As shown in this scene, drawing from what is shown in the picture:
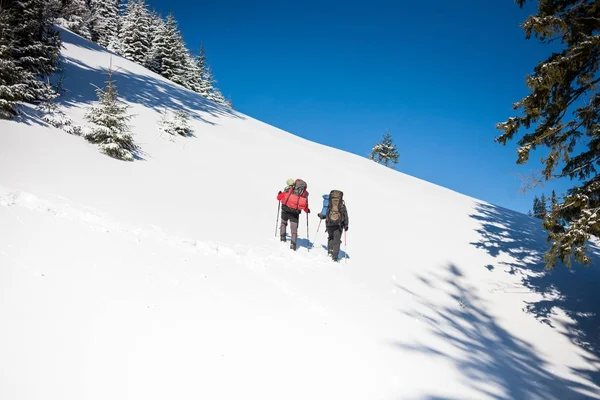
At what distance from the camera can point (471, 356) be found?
5.87 meters

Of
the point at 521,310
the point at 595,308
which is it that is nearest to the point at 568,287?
the point at 595,308

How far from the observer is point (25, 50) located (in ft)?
34.3

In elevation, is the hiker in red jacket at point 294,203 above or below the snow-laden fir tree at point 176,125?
below

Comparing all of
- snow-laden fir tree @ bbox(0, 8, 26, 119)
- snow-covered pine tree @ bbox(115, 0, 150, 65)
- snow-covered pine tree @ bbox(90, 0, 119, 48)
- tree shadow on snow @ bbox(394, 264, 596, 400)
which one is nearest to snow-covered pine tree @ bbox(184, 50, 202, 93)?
snow-covered pine tree @ bbox(115, 0, 150, 65)

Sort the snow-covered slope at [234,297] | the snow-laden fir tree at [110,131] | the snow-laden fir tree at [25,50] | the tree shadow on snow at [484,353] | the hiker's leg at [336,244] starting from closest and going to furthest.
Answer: the snow-covered slope at [234,297] → the tree shadow on snow at [484,353] → the snow-laden fir tree at [25,50] → the hiker's leg at [336,244] → the snow-laden fir tree at [110,131]

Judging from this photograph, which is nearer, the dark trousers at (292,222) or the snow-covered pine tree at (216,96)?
the dark trousers at (292,222)

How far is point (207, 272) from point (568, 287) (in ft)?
36.8

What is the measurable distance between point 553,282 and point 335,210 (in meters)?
7.72

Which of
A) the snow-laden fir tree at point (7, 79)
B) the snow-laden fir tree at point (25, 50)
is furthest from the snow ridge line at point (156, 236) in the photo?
the snow-laden fir tree at point (25, 50)

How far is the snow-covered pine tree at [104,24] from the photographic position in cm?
4538

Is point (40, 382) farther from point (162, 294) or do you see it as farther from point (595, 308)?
point (595, 308)

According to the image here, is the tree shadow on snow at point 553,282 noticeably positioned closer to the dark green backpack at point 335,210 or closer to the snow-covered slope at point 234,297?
the snow-covered slope at point 234,297

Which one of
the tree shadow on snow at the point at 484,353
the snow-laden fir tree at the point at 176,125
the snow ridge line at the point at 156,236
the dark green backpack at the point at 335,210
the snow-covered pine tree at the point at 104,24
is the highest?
the snow-covered pine tree at the point at 104,24

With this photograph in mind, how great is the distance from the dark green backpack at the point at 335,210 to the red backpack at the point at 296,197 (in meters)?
0.77
